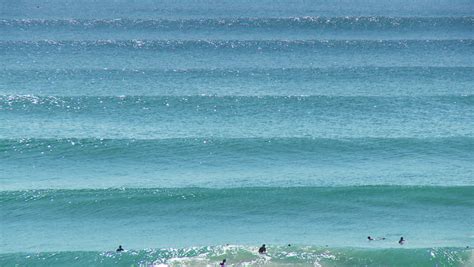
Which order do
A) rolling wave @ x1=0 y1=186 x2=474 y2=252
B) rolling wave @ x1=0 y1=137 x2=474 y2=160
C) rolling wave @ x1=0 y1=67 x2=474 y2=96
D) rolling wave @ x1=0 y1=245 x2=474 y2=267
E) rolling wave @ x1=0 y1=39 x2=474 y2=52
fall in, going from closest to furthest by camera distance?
rolling wave @ x1=0 y1=245 x2=474 y2=267 < rolling wave @ x1=0 y1=186 x2=474 y2=252 < rolling wave @ x1=0 y1=137 x2=474 y2=160 < rolling wave @ x1=0 y1=67 x2=474 y2=96 < rolling wave @ x1=0 y1=39 x2=474 y2=52

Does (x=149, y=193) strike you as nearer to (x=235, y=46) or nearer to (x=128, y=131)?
(x=128, y=131)

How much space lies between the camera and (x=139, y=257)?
151ft

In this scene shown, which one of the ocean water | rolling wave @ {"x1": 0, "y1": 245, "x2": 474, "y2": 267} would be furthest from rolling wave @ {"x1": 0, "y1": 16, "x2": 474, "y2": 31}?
rolling wave @ {"x1": 0, "y1": 245, "x2": 474, "y2": 267}

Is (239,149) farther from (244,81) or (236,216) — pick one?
(244,81)

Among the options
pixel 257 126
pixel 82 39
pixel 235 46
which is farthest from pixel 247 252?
pixel 82 39

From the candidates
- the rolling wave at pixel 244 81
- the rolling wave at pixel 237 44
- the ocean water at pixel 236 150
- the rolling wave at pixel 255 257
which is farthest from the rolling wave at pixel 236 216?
the rolling wave at pixel 237 44

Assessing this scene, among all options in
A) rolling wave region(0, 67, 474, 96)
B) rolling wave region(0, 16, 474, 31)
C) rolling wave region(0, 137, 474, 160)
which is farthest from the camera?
rolling wave region(0, 16, 474, 31)

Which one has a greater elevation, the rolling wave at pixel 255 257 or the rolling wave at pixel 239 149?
the rolling wave at pixel 239 149

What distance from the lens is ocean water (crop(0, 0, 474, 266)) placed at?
4831 centimetres

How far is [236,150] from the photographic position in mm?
62281

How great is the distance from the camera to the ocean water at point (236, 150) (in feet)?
159

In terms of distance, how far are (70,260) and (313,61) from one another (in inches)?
2012

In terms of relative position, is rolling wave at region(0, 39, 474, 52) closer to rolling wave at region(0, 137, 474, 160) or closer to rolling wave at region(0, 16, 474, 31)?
rolling wave at region(0, 16, 474, 31)

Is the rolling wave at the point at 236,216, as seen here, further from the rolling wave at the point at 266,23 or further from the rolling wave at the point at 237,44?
the rolling wave at the point at 266,23
